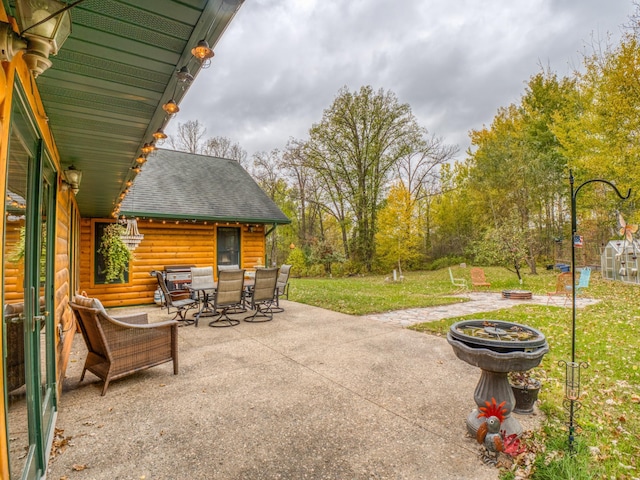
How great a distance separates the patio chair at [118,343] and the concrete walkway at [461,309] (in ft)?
13.1

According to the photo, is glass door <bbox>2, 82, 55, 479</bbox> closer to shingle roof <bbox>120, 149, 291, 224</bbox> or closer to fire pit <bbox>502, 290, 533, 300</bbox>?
shingle roof <bbox>120, 149, 291, 224</bbox>

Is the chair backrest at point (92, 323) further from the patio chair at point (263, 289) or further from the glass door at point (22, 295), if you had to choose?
the patio chair at point (263, 289)

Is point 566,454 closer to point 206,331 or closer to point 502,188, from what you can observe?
point 206,331

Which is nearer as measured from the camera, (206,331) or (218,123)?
(206,331)

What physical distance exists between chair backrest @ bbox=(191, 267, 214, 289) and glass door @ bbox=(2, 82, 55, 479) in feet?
15.1

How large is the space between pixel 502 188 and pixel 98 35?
17.8 m

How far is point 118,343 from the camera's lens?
3279 millimetres

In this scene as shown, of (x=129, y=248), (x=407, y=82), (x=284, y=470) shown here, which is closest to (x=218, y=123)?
(x=407, y=82)

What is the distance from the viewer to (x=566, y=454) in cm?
215

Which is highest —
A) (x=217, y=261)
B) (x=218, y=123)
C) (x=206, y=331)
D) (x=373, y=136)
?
(x=218, y=123)

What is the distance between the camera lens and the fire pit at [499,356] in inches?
89.0

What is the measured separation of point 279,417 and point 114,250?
6.34 m

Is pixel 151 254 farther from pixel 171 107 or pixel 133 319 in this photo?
pixel 171 107

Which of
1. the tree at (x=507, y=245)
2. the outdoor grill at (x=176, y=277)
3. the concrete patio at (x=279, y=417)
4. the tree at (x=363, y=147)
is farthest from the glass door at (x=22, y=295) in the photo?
the tree at (x=363, y=147)
